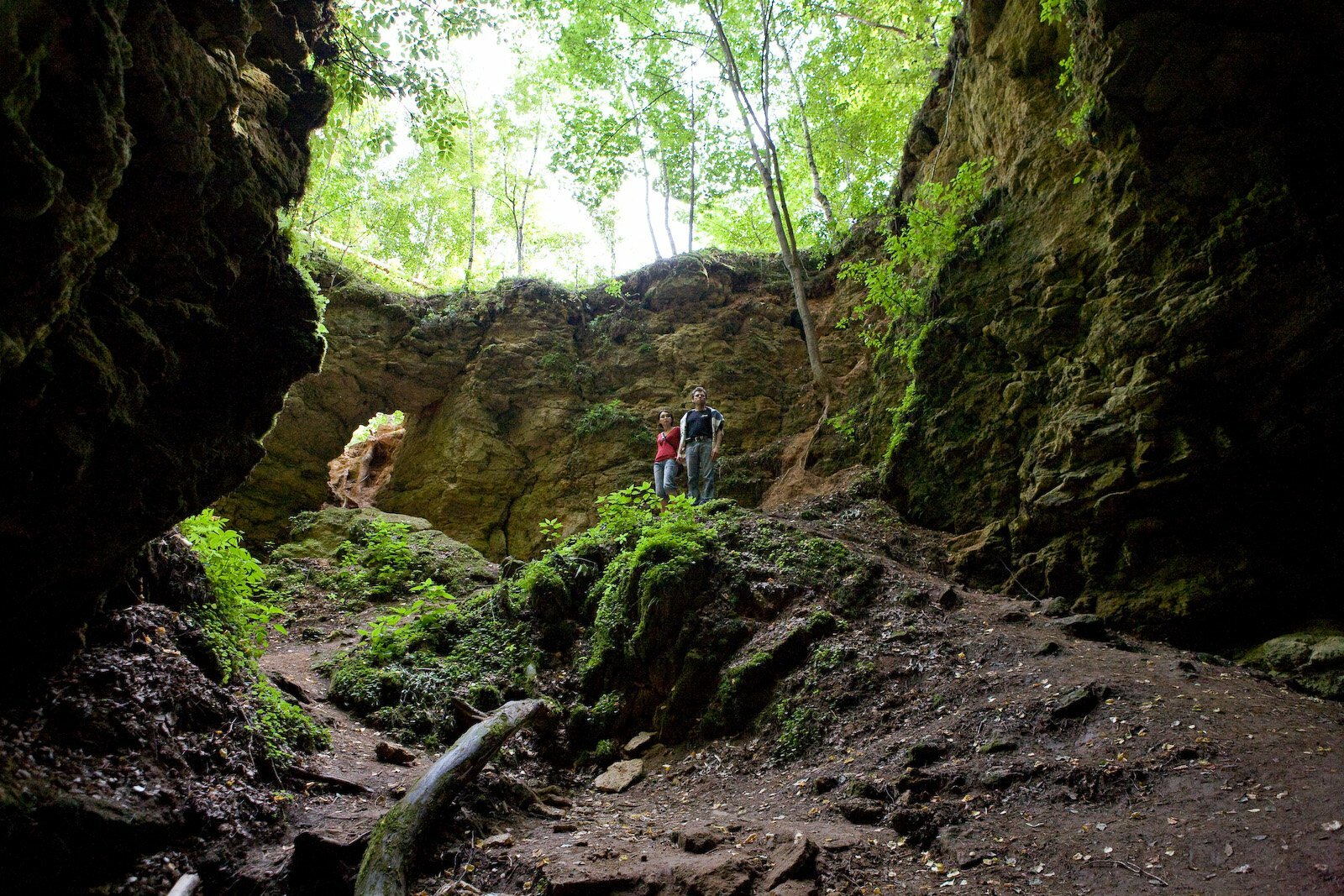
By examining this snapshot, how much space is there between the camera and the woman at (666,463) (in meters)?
12.2

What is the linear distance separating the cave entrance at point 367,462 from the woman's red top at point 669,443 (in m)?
10.1

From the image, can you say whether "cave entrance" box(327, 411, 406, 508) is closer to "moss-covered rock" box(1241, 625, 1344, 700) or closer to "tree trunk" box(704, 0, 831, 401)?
"tree trunk" box(704, 0, 831, 401)

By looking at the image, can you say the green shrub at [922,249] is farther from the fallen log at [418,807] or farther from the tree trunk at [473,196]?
the tree trunk at [473,196]

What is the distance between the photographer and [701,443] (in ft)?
38.4

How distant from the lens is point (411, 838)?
13.6 feet

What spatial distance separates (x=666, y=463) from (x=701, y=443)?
3.22 ft

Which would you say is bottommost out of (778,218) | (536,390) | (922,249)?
(922,249)

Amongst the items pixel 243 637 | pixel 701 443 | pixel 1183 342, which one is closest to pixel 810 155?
pixel 701 443

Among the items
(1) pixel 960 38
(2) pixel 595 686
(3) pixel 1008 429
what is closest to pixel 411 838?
(2) pixel 595 686

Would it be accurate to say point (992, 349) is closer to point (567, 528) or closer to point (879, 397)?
point (879, 397)

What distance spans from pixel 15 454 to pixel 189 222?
1566 mm

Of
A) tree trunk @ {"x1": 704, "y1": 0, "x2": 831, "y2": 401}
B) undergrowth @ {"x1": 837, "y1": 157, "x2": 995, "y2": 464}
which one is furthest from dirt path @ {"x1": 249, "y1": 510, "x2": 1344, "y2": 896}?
tree trunk @ {"x1": 704, "y1": 0, "x2": 831, "y2": 401}

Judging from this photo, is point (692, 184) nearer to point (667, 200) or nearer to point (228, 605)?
point (667, 200)

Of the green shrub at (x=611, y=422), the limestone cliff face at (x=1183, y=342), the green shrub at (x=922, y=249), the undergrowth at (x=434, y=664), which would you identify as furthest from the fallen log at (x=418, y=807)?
the green shrub at (x=611, y=422)
